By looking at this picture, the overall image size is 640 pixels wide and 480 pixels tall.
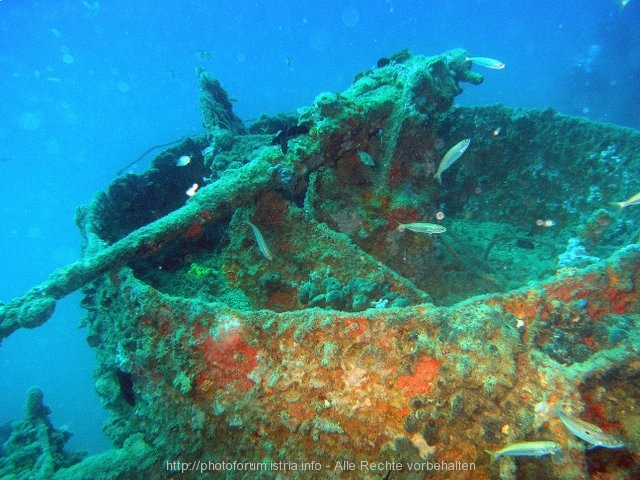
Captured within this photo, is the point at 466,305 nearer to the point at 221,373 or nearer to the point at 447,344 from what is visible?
the point at 447,344

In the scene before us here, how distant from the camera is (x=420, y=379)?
2.40 meters

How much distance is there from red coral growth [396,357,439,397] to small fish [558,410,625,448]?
80 centimetres

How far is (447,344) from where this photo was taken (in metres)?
2.40

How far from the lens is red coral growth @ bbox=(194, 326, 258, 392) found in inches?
105

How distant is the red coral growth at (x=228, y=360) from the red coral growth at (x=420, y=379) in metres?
1.10

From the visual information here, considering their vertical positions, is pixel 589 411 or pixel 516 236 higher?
pixel 516 236

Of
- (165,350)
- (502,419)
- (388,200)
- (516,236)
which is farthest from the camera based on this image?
(516,236)

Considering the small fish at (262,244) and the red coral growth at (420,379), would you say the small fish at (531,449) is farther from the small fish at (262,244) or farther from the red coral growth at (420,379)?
the small fish at (262,244)

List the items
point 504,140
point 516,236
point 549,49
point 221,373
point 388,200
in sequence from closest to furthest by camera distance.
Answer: point 221,373 → point 388,200 → point 516,236 → point 504,140 → point 549,49

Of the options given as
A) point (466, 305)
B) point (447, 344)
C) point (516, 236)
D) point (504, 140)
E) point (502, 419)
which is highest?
point (504, 140)

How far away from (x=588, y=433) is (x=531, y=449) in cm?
36

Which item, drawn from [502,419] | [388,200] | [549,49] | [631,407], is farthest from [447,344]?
[549,49]

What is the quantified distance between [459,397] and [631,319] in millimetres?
1568

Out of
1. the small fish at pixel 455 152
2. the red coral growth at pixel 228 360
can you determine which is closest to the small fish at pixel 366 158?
the small fish at pixel 455 152
